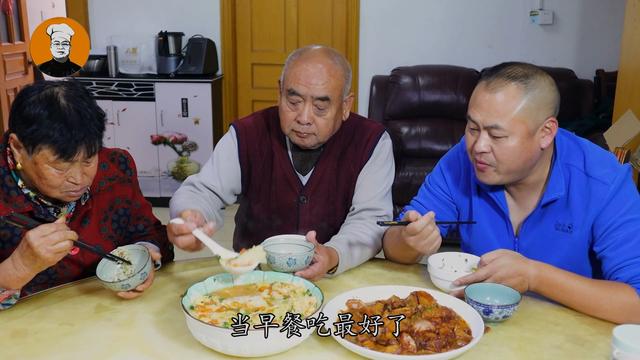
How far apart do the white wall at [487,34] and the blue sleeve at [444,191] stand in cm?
333

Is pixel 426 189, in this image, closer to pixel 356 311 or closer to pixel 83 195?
pixel 356 311

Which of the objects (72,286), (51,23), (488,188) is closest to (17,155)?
(72,286)

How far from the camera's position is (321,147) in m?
2.03

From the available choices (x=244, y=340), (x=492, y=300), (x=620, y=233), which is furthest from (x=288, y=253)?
(x=620, y=233)

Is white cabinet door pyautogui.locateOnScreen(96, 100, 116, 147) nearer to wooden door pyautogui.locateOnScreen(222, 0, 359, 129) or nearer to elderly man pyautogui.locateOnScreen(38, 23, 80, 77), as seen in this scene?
elderly man pyautogui.locateOnScreen(38, 23, 80, 77)

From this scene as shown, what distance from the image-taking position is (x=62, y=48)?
485cm

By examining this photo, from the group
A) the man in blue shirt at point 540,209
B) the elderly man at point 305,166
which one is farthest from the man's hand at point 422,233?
the elderly man at point 305,166

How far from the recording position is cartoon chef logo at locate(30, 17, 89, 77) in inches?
189

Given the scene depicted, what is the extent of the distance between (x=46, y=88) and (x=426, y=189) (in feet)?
3.50

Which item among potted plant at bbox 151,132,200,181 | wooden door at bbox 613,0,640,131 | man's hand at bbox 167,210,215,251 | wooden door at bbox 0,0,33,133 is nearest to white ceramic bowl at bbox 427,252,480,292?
man's hand at bbox 167,210,215,251

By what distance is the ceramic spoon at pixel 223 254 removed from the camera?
1408 mm

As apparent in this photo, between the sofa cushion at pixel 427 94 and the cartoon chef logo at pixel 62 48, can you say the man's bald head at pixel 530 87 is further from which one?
the cartoon chef logo at pixel 62 48

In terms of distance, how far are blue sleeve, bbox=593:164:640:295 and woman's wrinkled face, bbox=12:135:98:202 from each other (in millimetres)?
1272

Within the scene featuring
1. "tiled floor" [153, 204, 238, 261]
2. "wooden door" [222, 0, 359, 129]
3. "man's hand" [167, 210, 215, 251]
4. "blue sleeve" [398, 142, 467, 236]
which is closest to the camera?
"man's hand" [167, 210, 215, 251]
